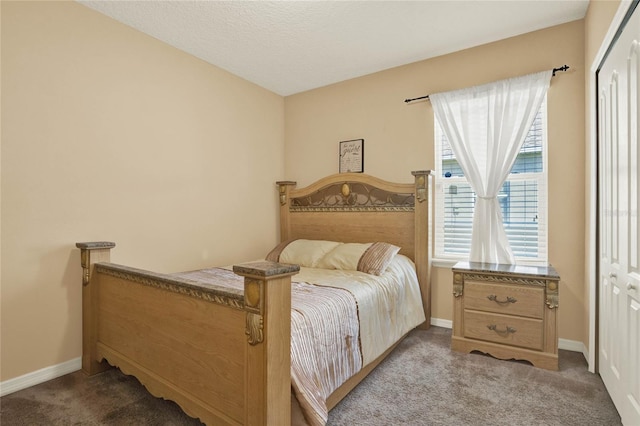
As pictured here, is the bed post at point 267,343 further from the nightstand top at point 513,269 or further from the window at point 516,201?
the window at point 516,201

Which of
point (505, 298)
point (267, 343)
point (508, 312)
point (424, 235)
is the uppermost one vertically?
point (424, 235)

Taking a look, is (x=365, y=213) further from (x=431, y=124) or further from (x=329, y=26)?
(x=329, y=26)

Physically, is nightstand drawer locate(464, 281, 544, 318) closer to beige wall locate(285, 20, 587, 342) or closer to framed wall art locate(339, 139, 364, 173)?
beige wall locate(285, 20, 587, 342)

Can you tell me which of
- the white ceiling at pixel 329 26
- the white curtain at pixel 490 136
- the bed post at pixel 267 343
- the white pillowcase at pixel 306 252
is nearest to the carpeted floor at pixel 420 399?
the bed post at pixel 267 343

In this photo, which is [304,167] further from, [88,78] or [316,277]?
[88,78]

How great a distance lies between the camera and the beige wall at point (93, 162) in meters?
2.18

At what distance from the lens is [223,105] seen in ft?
11.6

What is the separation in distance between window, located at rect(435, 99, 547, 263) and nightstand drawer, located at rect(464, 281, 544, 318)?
561 millimetres

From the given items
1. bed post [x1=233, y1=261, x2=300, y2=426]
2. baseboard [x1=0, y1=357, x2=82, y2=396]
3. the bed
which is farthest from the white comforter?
baseboard [x1=0, y1=357, x2=82, y2=396]

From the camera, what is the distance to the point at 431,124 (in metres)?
3.36

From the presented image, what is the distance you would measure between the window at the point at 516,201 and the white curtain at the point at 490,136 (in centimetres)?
15

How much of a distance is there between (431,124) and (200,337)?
9.30 feet

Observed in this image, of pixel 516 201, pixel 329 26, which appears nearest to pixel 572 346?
pixel 516 201

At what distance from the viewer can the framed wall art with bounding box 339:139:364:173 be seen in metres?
3.76
